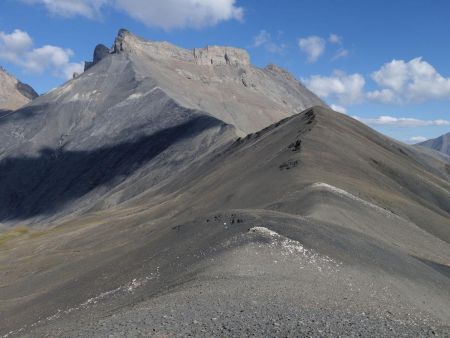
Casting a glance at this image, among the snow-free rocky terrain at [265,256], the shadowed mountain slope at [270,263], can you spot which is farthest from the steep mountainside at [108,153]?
the shadowed mountain slope at [270,263]

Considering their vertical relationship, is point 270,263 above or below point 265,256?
below

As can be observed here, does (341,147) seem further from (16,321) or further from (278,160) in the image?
(16,321)

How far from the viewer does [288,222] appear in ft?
114

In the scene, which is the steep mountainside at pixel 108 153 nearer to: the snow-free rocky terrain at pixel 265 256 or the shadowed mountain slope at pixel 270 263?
the snow-free rocky terrain at pixel 265 256

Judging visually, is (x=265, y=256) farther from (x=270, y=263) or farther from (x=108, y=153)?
(x=108, y=153)

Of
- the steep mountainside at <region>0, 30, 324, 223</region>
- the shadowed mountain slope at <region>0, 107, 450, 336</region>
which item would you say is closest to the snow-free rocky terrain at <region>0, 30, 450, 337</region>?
the shadowed mountain slope at <region>0, 107, 450, 336</region>

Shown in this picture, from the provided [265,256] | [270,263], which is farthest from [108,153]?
[270,263]

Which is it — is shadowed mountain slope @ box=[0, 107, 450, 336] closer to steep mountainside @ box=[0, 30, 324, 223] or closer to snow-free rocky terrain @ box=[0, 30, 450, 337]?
snow-free rocky terrain @ box=[0, 30, 450, 337]

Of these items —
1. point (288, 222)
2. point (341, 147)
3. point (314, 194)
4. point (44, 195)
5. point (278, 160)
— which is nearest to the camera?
point (288, 222)

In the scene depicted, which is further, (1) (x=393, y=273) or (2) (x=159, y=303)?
(1) (x=393, y=273)

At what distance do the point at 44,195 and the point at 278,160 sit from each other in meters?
116

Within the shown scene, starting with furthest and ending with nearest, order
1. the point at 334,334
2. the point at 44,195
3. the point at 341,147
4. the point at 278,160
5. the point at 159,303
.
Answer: the point at 44,195, the point at 341,147, the point at 278,160, the point at 159,303, the point at 334,334

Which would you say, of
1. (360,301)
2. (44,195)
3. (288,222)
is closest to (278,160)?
(288,222)

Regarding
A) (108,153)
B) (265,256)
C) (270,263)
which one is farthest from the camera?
(108,153)
